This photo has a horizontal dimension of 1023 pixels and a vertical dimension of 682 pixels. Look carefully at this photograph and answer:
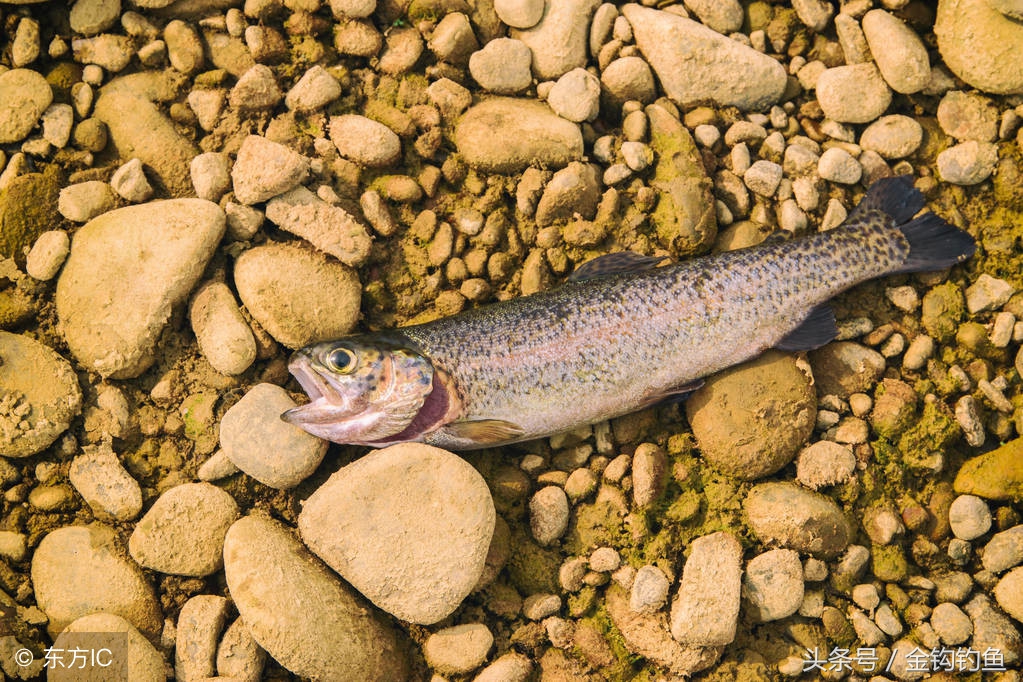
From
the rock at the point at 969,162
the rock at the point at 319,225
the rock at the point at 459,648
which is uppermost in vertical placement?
the rock at the point at 319,225

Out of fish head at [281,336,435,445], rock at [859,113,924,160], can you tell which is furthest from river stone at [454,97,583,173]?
rock at [859,113,924,160]

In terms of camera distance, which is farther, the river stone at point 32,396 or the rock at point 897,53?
the rock at point 897,53

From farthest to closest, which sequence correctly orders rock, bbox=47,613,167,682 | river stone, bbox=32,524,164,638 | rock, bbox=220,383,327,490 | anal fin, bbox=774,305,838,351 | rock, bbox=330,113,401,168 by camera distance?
1. rock, bbox=330,113,401,168
2. anal fin, bbox=774,305,838,351
3. rock, bbox=220,383,327,490
4. river stone, bbox=32,524,164,638
5. rock, bbox=47,613,167,682

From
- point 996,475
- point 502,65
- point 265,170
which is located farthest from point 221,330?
point 996,475

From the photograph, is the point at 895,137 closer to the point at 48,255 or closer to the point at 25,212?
the point at 48,255

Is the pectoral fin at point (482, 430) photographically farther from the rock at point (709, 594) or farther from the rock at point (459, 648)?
the rock at point (709, 594)

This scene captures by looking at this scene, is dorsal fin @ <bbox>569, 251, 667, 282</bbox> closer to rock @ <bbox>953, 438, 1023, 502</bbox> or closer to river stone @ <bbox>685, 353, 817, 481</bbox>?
river stone @ <bbox>685, 353, 817, 481</bbox>

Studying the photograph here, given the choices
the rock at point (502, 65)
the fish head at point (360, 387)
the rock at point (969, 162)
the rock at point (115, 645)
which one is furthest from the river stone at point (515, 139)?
the rock at point (115, 645)
